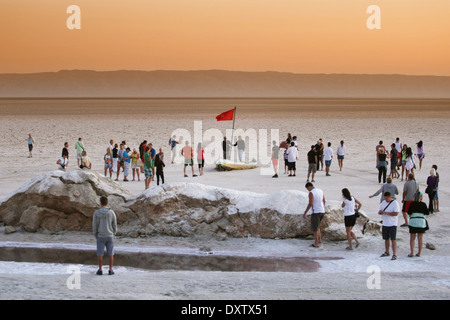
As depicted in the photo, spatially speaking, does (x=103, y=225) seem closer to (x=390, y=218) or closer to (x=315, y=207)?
(x=315, y=207)

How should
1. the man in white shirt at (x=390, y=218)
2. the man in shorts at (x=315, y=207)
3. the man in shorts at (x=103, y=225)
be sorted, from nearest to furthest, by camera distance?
the man in shorts at (x=103, y=225)
the man in white shirt at (x=390, y=218)
the man in shorts at (x=315, y=207)

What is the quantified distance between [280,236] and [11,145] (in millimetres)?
28494

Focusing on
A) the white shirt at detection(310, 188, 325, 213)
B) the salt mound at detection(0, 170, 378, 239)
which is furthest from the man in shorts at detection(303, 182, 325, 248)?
the salt mound at detection(0, 170, 378, 239)

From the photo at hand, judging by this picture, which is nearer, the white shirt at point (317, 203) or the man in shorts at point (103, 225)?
the man in shorts at point (103, 225)

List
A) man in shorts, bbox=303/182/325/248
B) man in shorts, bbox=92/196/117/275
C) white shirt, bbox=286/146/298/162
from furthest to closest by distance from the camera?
white shirt, bbox=286/146/298/162, man in shorts, bbox=303/182/325/248, man in shorts, bbox=92/196/117/275

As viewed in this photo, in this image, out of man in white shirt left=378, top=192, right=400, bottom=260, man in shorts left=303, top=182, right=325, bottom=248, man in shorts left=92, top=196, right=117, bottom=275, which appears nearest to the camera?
man in shorts left=92, top=196, right=117, bottom=275

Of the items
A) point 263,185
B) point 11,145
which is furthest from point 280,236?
point 11,145

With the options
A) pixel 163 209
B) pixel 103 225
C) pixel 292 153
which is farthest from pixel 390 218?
pixel 292 153

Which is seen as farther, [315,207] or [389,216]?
[315,207]

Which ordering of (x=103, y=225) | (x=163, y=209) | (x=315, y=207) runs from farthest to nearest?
(x=163, y=209) → (x=315, y=207) → (x=103, y=225)

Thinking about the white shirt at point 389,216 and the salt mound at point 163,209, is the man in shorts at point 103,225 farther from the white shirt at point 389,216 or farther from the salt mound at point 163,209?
the white shirt at point 389,216

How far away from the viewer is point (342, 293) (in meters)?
10.0

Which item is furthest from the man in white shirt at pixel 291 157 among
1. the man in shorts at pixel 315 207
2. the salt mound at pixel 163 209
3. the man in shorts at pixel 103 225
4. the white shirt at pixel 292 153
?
the man in shorts at pixel 103 225

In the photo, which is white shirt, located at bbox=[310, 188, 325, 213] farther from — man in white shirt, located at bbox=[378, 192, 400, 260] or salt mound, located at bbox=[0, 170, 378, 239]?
man in white shirt, located at bbox=[378, 192, 400, 260]
